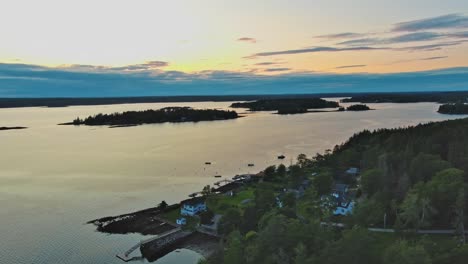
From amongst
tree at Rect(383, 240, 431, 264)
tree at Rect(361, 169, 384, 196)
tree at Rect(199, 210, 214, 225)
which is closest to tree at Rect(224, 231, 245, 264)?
tree at Rect(383, 240, 431, 264)

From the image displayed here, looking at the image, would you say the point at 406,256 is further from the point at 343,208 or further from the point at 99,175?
the point at 99,175

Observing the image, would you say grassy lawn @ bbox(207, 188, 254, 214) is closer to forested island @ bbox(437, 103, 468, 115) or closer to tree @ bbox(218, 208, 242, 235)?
tree @ bbox(218, 208, 242, 235)

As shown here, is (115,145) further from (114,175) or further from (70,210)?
(70,210)

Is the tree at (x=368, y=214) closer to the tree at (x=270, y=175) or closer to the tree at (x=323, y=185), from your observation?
the tree at (x=323, y=185)

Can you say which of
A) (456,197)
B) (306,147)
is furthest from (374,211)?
(306,147)

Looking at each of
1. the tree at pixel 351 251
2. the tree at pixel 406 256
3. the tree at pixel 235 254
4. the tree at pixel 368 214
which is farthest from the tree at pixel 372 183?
the tree at pixel 406 256

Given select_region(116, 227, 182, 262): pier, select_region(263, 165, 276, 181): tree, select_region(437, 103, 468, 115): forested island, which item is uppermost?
select_region(437, 103, 468, 115): forested island

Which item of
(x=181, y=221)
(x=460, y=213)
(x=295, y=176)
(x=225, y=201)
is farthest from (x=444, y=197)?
(x=181, y=221)
